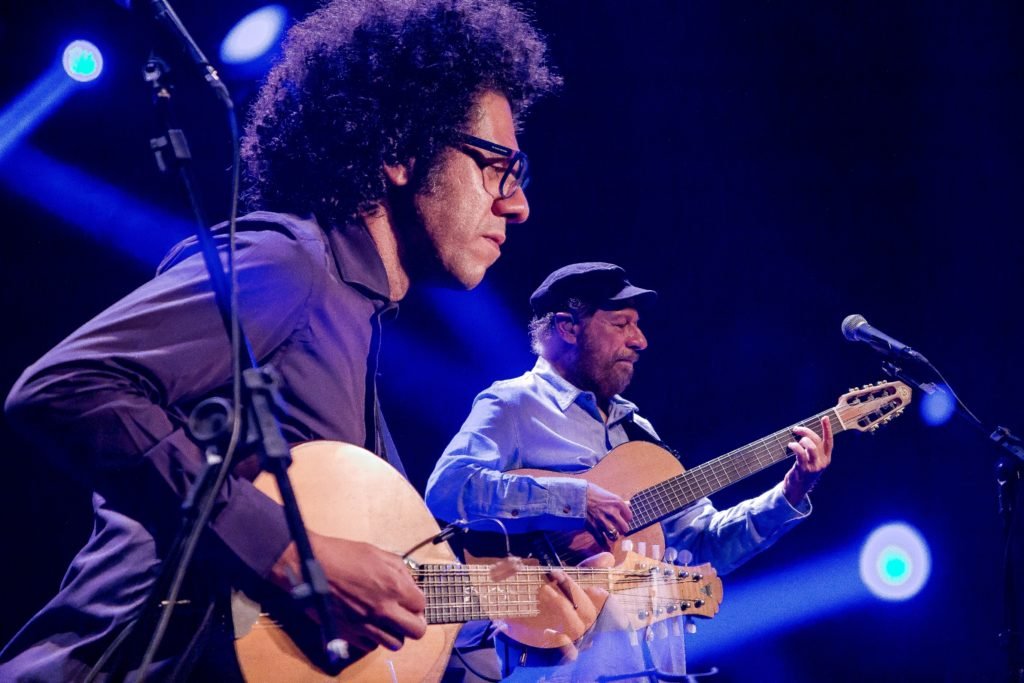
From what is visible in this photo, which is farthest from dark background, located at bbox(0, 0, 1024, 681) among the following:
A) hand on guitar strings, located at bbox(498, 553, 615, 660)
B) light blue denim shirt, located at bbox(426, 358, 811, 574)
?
hand on guitar strings, located at bbox(498, 553, 615, 660)

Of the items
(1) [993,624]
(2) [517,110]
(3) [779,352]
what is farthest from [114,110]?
(1) [993,624]

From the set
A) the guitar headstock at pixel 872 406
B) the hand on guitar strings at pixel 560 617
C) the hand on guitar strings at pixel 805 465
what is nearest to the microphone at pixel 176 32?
the hand on guitar strings at pixel 560 617

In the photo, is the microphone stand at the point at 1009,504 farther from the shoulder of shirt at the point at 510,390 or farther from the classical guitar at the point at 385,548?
the classical guitar at the point at 385,548

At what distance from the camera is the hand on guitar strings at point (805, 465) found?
4727 millimetres

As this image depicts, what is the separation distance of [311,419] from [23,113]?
12.2 ft

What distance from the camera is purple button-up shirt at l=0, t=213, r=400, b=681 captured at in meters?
1.63

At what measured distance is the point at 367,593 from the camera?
1.85 m

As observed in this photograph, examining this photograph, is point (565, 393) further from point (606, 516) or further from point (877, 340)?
point (877, 340)

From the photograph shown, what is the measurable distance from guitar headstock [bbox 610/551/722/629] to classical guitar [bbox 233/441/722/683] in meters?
1.12

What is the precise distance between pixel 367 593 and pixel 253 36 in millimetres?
4327

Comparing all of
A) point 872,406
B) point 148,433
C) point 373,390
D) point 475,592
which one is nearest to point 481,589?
point 475,592

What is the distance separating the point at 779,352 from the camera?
6.84m

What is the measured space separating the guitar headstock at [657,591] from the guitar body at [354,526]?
169 cm

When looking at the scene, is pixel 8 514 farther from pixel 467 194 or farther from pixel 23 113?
pixel 467 194
